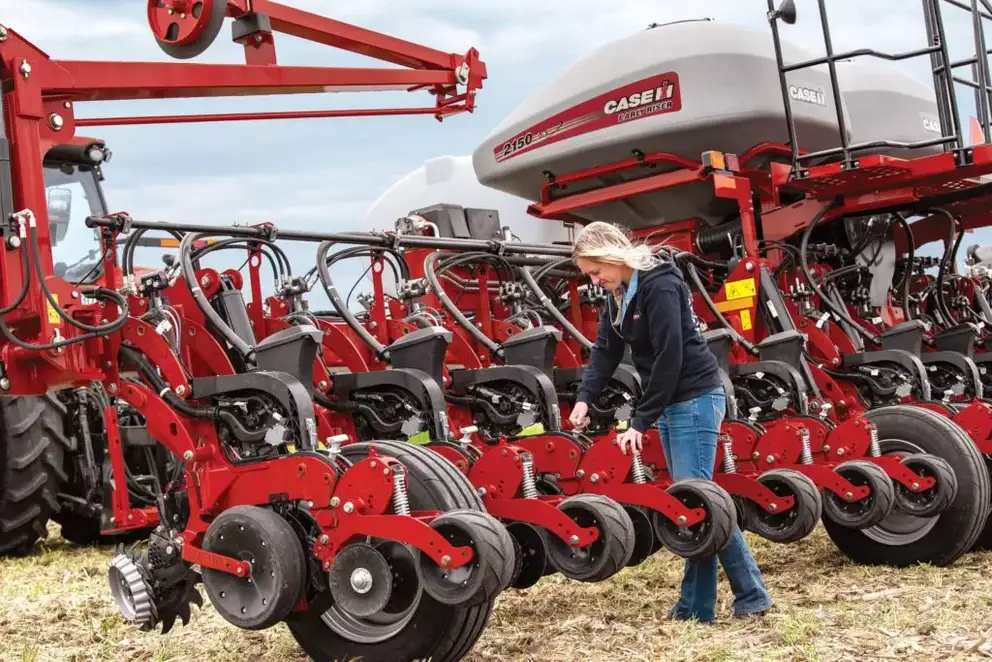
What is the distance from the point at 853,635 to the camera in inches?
164

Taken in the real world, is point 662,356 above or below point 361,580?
above

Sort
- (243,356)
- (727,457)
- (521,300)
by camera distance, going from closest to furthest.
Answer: (243,356)
(727,457)
(521,300)

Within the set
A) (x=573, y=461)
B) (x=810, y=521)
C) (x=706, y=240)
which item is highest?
(x=706, y=240)

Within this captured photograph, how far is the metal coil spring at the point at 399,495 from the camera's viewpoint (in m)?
3.68

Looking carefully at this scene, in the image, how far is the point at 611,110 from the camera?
7355mm

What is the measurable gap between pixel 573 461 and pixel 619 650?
1.01 meters

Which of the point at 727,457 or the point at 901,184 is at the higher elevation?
the point at 901,184

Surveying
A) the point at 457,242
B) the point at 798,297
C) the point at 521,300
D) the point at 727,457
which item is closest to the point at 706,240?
the point at 798,297

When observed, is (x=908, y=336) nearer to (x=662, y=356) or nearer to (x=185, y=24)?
(x=662, y=356)

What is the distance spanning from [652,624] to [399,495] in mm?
1315

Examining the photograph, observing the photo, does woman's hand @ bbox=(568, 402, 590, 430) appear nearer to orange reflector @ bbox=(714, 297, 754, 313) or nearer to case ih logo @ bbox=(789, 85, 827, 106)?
orange reflector @ bbox=(714, 297, 754, 313)

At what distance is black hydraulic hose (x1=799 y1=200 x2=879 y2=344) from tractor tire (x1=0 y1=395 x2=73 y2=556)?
4.18 m

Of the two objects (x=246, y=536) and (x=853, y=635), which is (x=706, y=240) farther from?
(x=246, y=536)

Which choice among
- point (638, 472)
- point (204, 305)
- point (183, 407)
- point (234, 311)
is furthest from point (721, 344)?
point (183, 407)
